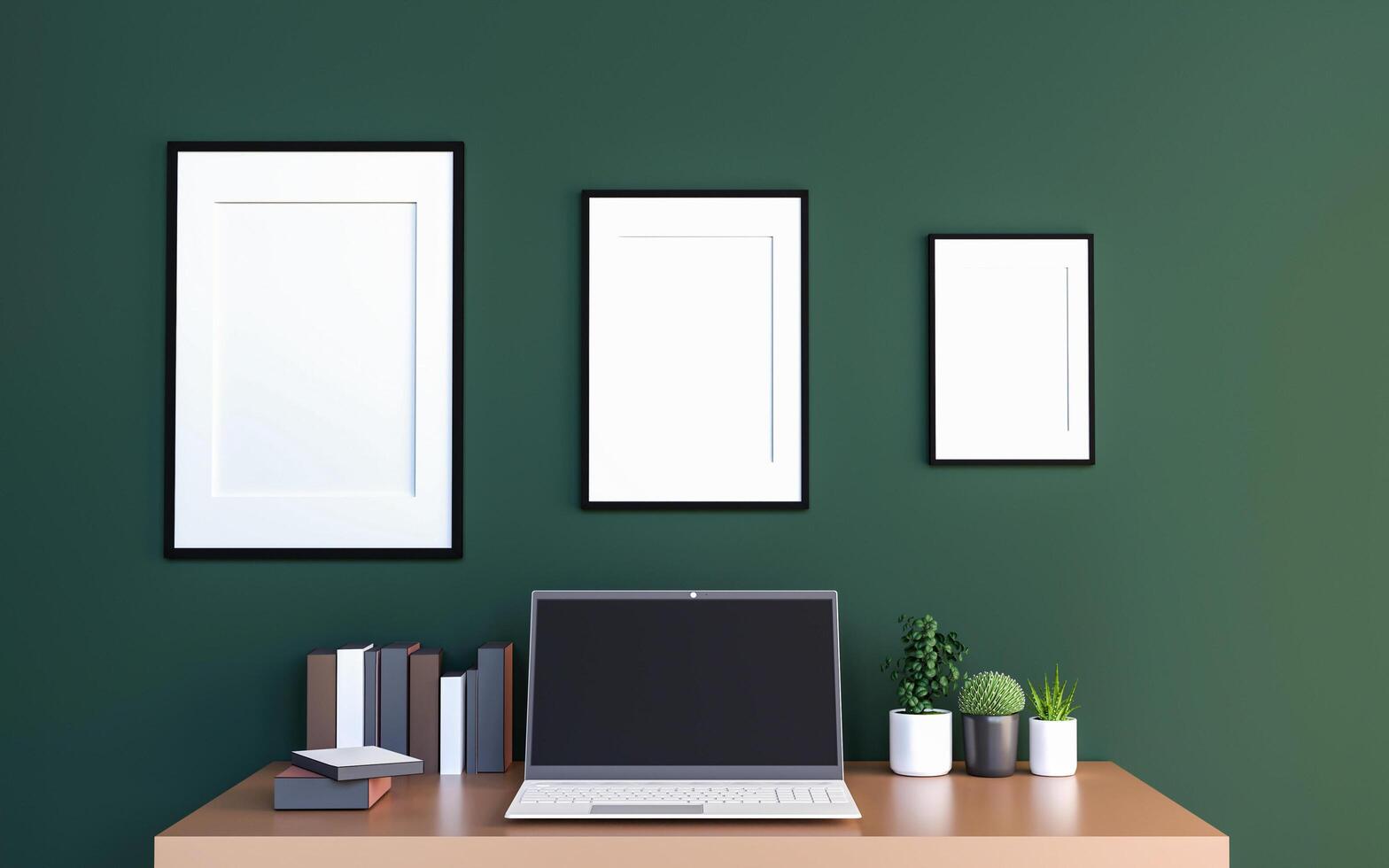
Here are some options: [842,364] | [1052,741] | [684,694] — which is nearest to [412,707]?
[684,694]

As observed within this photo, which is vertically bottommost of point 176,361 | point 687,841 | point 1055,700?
point 687,841

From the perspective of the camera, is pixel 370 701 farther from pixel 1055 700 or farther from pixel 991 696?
pixel 1055 700

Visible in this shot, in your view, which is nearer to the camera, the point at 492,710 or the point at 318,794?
the point at 318,794

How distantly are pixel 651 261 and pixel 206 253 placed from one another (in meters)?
0.84

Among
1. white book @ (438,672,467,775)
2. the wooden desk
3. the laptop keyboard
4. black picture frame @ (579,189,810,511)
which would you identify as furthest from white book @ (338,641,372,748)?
black picture frame @ (579,189,810,511)

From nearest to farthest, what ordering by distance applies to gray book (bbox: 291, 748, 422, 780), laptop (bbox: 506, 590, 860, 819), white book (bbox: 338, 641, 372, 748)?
gray book (bbox: 291, 748, 422, 780), laptop (bbox: 506, 590, 860, 819), white book (bbox: 338, 641, 372, 748)

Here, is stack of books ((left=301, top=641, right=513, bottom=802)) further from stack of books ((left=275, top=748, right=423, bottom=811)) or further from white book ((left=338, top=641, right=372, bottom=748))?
stack of books ((left=275, top=748, right=423, bottom=811))

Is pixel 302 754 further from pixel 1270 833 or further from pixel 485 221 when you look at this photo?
pixel 1270 833

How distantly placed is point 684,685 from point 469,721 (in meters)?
0.40

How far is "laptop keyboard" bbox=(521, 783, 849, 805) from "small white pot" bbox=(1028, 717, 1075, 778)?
380 mm

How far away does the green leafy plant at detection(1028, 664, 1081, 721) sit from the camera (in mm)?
1838

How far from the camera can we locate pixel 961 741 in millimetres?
1952

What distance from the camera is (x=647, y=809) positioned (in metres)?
1.56

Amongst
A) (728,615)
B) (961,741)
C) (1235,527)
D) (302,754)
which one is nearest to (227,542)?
(302,754)
